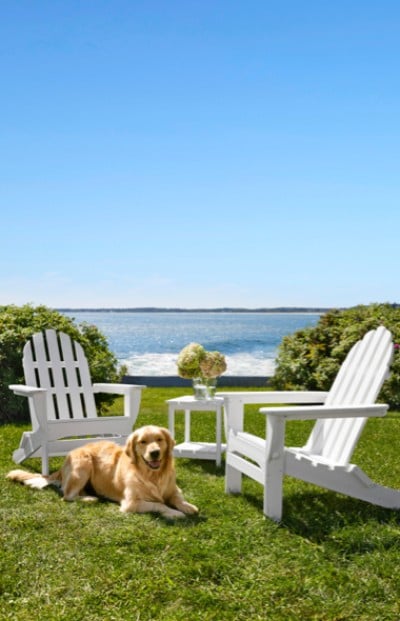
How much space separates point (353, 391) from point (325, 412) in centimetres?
67

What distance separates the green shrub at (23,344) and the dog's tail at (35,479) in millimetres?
3546

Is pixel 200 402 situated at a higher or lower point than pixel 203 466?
higher

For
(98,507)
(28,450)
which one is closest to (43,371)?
(28,450)

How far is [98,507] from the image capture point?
14.4ft

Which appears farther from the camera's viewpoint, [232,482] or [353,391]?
[232,482]

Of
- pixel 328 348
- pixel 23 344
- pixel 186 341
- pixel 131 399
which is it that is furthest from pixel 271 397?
pixel 186 341

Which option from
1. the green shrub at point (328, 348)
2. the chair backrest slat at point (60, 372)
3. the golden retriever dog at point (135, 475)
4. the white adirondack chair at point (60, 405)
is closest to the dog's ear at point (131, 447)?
the golden retriever dog at point (135, 475)

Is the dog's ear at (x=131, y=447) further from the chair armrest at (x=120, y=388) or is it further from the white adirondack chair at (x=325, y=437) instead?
the chair armrest at (x=120, y=388)

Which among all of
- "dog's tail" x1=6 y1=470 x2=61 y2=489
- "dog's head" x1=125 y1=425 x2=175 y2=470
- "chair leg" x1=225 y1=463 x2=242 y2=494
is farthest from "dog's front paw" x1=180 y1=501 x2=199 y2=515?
Answer: "dog's tail" x1=6 y1=470 x2=61 y2=489

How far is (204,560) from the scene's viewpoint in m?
3.36

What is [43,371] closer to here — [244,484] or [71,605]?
[244,484]

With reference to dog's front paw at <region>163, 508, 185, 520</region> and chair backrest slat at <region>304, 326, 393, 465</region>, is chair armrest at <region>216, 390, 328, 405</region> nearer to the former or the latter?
chair backrest slat at <region>304, 326, 393, 465</region>

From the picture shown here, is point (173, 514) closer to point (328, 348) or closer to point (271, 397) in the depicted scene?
point (271, 397)

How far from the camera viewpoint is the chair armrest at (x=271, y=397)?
4805 mm
